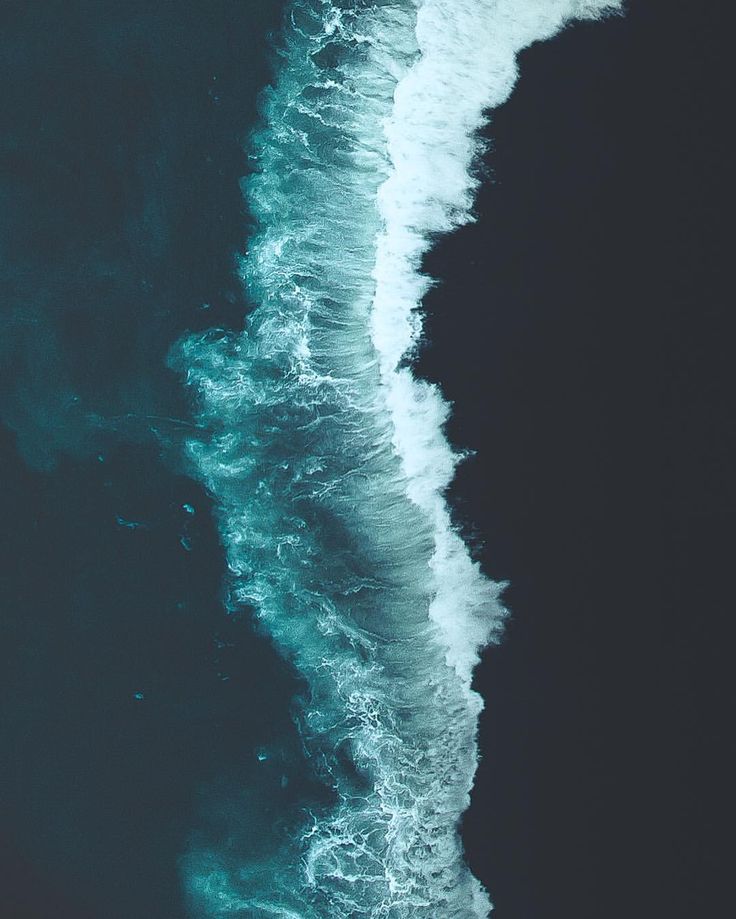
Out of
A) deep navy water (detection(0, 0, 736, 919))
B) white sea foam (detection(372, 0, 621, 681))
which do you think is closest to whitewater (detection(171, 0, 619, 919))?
white sea foam (detection(372, 0, 621, 681))

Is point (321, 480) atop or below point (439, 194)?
below

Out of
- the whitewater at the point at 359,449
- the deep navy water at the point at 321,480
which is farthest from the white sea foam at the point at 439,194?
the deep navy water at the point at 321,480

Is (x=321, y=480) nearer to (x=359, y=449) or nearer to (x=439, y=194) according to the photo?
(x=359, y=449)

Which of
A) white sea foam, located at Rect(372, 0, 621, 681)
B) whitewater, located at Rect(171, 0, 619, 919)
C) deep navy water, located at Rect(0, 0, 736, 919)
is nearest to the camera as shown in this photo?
deep navy water, located at Rect(0, 0, 736, 919)

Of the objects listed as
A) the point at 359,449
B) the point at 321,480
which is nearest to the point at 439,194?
the point at 359,449

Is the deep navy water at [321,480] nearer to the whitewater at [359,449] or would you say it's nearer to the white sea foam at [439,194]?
the whitewater at [359,449]

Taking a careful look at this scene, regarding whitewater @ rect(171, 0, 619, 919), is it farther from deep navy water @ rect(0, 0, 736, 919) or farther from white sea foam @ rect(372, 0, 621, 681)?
deep navy water @ rect(0, 0, 736, 919)
